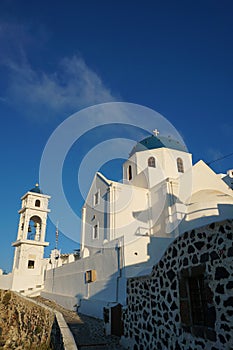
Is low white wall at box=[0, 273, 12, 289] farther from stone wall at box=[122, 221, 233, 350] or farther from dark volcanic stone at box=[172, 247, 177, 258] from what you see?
dark volcanic stone at box=[172, 247, 177, 258]

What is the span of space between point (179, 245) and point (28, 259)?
73.5ft

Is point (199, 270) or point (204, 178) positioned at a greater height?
point (204, 178)

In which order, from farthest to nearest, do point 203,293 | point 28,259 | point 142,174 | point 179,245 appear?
point 28,259 < point 142,174 < point 179,245 < point 203,293

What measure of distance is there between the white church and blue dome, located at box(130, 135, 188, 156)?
85 mm

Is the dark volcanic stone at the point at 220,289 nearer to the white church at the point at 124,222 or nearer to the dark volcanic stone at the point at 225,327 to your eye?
the dark volcanic stone at the point at 225,327

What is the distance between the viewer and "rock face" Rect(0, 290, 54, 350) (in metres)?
9.60

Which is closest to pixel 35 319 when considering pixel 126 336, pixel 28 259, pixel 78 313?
pixel 78 313

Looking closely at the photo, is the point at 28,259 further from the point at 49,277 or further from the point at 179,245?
the point at 179,245

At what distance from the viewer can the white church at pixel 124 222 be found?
12.8 meters

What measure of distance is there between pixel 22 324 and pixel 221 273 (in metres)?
12.8

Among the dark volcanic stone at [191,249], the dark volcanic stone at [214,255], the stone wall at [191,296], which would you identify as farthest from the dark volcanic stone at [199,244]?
the dark volcanic stone at [214,255]

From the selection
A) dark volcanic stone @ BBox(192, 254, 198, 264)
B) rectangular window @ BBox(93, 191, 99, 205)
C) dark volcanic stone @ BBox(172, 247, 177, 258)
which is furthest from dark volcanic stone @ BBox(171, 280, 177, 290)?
rectangular window @ BBox(93, 191, 99, 205)

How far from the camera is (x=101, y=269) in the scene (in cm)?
1430

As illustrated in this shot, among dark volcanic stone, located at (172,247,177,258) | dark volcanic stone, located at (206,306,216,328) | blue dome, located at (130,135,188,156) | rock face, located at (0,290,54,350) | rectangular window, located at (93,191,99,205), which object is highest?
blue dome, located at (130,135,188,156)
